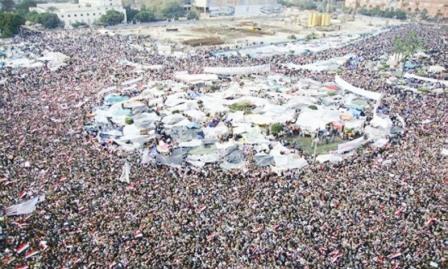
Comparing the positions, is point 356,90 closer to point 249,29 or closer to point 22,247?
point 22,247

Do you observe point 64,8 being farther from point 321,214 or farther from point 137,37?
point 321,214

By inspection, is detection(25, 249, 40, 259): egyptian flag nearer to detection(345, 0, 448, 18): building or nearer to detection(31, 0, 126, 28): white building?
detection(31, 0, 126, 28): white building

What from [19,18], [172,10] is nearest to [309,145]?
[19,18]

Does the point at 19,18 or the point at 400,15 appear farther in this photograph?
the point at 400,15

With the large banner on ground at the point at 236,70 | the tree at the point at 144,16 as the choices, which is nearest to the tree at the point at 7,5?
the tree at the point at 144,16

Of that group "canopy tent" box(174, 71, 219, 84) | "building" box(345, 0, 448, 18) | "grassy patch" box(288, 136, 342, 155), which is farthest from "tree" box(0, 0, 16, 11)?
"building" box(345, 0, 448, 18)

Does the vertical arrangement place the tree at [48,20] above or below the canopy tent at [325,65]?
above

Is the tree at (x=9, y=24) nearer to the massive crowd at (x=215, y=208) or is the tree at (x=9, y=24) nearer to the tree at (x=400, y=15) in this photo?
the massive crowd at (x=215, y=208)
